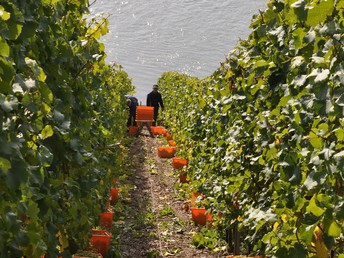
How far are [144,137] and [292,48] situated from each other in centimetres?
1602

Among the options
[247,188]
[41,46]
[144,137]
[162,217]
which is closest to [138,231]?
[162,217]

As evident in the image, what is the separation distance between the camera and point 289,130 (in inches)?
156

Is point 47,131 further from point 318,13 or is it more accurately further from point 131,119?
point 131,119

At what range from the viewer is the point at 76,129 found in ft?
16.5

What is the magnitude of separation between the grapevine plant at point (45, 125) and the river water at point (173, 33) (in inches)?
1335

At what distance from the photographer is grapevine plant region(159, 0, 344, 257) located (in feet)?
10.1

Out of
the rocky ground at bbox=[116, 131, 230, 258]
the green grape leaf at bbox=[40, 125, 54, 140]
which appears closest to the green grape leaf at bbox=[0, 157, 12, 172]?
the green grape leaf at bbox=[40, 125, 54, 140]

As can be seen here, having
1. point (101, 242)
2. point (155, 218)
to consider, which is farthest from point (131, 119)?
point (101, 242)

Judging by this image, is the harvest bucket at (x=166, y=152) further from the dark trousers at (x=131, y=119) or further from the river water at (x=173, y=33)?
the river water at (x=173, y=33)

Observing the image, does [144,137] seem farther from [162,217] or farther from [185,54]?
[185,54]

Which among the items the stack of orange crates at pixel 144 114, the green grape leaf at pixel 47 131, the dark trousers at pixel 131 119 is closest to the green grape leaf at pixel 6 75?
the green grape leaf at pixel 47 131

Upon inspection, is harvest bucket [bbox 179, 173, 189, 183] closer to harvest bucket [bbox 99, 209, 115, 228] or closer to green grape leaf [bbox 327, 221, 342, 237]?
harvest bucket [bbox 99, 209, 115, 228]

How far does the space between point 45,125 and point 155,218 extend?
629 centimetres

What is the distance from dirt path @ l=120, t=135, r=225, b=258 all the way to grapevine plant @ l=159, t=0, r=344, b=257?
0.89 meters
